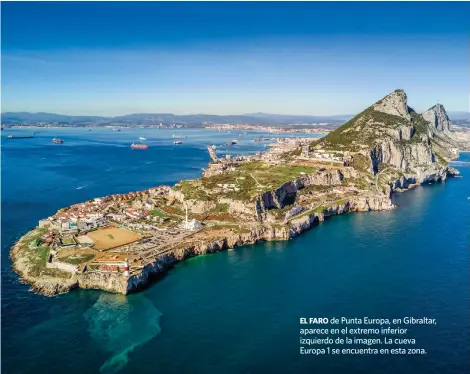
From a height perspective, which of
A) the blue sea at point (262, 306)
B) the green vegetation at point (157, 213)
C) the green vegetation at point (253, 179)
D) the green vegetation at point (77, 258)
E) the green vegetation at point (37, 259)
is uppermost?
the green vegetation at point (253, 179)

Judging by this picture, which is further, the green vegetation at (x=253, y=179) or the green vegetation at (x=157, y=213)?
the green vegetation at (x=253, y=179)

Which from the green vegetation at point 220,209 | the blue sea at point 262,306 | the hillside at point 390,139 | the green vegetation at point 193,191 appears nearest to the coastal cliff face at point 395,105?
the hillside at point 390,139

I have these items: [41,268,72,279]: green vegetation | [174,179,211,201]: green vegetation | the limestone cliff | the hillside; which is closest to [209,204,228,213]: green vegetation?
[174,179,211,201]: green vegetation

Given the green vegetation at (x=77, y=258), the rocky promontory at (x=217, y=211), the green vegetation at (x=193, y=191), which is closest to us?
the rocky promontory at (x=217, y=211)

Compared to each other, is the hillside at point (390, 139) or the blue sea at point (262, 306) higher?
the hillside at point (390, 139)

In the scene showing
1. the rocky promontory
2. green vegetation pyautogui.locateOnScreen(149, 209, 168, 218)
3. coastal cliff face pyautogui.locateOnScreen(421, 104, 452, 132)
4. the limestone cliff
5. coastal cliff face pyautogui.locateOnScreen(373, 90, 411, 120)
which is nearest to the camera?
the rocky promontory

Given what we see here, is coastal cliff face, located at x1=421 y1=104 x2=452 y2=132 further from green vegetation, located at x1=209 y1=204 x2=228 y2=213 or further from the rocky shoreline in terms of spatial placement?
green vegetation, located at x1=209 y1=204 x2=228 y2=213

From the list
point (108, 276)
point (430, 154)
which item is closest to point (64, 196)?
point (108, 276)

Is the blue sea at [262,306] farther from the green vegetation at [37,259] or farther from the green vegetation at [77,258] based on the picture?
the green vegetation at [77,258]

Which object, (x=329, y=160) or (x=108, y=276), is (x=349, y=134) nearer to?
(x=329, y=160)
